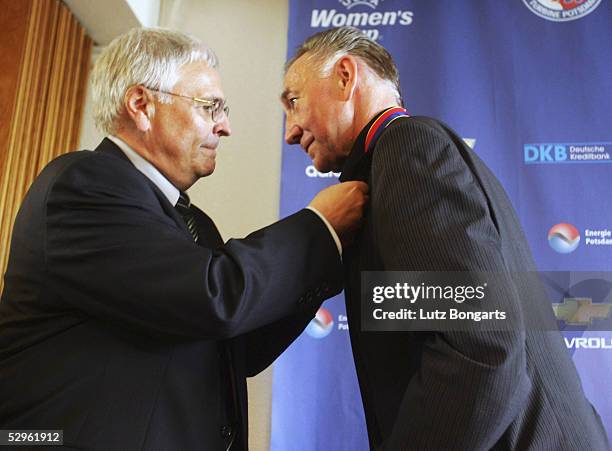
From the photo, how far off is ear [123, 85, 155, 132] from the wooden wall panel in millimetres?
1279

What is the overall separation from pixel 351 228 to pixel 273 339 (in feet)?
1.60

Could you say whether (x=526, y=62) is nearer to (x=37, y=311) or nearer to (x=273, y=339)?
(x=273, y=339)

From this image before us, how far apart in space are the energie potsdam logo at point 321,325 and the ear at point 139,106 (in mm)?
1343

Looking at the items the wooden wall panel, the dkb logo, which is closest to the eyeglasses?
the wooden wall panel

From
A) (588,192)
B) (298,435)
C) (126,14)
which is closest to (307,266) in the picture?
(298,435)

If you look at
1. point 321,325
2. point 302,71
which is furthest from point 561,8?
point 302,71

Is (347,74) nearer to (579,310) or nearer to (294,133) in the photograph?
(294,133)

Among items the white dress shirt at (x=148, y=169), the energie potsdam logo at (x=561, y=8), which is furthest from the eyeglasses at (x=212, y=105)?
the energie potsdam logo at (x=561, y=8)

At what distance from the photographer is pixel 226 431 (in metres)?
1.42

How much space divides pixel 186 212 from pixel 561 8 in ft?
7.14

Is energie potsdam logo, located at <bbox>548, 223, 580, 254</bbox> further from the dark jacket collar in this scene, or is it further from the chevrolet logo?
the dark jacket collar

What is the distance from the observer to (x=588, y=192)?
269cm

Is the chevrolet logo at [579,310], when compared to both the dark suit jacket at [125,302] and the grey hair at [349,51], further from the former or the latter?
the dark suit jacket at [125,302]

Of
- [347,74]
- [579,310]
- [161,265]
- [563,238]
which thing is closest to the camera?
[161,265]
